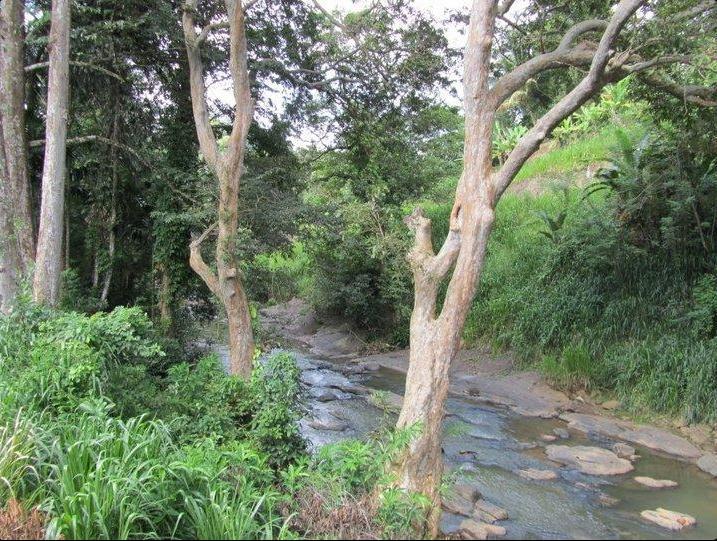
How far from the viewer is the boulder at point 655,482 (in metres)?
7.33

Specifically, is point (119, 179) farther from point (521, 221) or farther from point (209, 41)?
point (521, 221)

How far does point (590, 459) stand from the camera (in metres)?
8.20

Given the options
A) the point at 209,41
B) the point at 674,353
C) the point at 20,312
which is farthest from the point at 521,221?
the point at 20,312

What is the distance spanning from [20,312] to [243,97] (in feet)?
15.8

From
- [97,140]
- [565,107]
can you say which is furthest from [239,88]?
[565,107]

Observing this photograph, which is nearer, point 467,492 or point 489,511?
point 489,511

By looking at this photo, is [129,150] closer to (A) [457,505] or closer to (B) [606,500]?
(A) [457,505]

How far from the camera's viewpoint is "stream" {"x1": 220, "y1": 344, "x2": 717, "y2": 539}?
4.70 metres

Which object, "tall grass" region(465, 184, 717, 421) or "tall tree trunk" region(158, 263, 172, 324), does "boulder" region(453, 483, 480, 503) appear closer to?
"tall grass" region(465, 184, 717, 421)

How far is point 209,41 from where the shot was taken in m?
12.3

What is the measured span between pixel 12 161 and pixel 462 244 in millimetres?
8336

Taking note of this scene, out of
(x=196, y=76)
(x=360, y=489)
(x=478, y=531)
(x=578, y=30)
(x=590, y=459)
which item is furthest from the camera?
(x=196, y=76)

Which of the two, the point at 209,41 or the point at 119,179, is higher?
the point at 209,41

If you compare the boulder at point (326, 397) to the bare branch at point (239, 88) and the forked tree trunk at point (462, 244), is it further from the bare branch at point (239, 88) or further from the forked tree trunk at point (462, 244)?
the forked tree trunk at point (462, 244)
